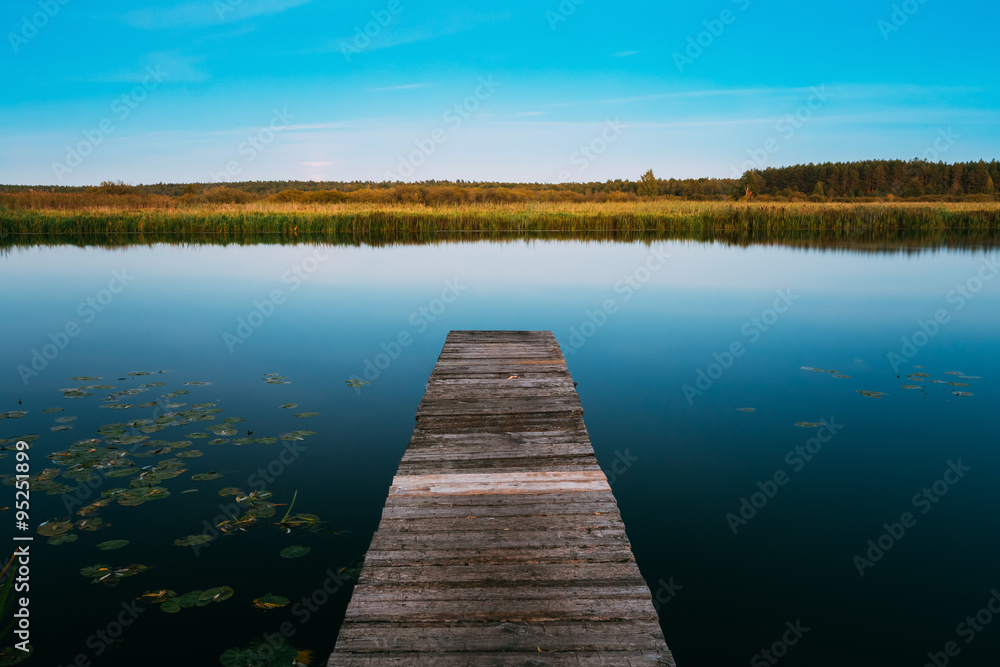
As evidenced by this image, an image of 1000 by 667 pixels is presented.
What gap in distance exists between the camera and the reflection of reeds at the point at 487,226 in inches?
1077

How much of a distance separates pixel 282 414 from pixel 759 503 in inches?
173

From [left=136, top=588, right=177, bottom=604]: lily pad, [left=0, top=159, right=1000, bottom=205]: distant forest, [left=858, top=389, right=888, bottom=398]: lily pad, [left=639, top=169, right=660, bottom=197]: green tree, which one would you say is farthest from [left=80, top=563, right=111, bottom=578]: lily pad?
[left=639, top=169, right=660, bottom=197]: green tree

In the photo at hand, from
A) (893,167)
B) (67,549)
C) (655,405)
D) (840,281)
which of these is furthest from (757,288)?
(893,167)

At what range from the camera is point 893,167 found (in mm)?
75438

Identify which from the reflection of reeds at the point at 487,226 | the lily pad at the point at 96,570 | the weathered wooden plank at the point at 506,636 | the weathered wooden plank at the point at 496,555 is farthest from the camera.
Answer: the reflection of reeds at the point at 487,226

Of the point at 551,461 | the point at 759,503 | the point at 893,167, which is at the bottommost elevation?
the point at 759,503

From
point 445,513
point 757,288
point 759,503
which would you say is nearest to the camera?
point 445,513

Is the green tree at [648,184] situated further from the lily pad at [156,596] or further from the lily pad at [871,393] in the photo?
the lily pad at [156,596]

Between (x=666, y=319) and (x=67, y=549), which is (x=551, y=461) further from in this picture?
(x=666, y=319)
